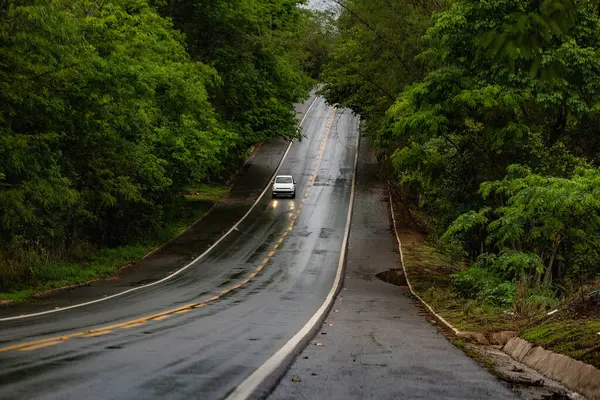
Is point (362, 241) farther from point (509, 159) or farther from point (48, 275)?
point (48, 275)

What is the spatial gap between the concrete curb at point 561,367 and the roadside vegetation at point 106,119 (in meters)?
12.6

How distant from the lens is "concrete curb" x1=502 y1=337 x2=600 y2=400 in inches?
284

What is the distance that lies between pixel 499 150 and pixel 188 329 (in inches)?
697

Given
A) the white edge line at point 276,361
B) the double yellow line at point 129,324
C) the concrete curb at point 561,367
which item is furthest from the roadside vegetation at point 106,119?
the concrete curb at point 561,367

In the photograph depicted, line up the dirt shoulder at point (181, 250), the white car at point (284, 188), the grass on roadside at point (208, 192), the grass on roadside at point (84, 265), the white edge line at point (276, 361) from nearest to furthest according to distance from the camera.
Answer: the white edge line at point (276, 361) < the dirt shoulder at point (181, 250) < the grass on roadside at point (84, 265) < the grass on roadside at point (208, 192) < the white car at point (284, 188)

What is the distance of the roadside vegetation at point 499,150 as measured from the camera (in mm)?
10422

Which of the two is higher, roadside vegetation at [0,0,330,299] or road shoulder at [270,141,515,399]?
roadside vegetation at [0,0,330,299]

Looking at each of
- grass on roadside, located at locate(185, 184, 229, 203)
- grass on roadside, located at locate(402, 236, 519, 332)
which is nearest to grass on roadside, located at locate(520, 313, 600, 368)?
grass on roadside, located at locate(402, 236, 519, 332)

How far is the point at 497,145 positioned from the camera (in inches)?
992

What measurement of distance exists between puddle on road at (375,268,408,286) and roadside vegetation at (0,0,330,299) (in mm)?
10826

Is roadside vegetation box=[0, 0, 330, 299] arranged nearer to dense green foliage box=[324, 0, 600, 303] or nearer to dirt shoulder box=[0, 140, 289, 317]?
dirt shoulder box=[0, 140, 289, 317]

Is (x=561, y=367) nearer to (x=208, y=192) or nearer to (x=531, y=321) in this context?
(x=531, y=321)

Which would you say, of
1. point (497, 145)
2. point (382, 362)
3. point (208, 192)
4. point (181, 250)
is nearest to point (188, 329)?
point (382, 362)

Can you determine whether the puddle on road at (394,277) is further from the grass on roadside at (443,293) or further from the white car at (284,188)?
the white car at (284,188)
